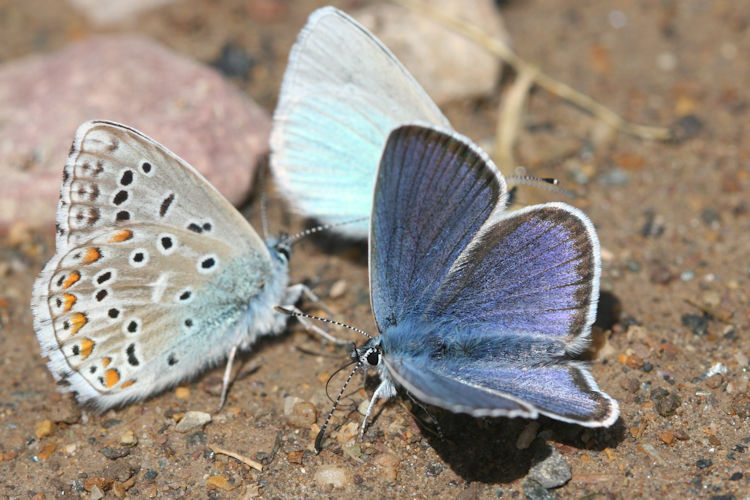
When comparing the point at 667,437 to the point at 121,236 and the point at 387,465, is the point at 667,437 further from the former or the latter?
the point at 121,236

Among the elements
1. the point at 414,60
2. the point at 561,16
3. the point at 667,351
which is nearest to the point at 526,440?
the point at 667,351

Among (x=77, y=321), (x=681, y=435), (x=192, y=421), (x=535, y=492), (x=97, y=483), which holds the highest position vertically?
(x=681, y=435)

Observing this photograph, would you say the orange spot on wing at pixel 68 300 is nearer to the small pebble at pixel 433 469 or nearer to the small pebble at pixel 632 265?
the small pebble at pixel 433 469

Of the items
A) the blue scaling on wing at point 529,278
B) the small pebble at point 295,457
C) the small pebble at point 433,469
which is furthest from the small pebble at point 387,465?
the blue scaling on wing at point 529,278

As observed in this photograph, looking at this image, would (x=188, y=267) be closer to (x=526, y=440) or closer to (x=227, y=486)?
(x=227, y=486)

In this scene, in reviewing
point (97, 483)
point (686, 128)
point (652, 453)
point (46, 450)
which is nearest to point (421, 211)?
point (652, 453)

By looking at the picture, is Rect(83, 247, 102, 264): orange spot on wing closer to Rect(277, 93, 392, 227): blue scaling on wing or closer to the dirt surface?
the dirt surface

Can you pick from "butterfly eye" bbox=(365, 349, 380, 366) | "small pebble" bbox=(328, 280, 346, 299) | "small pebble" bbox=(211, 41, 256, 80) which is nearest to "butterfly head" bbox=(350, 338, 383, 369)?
"butterfly eye" bbox=(365, 349, 380, 366)
